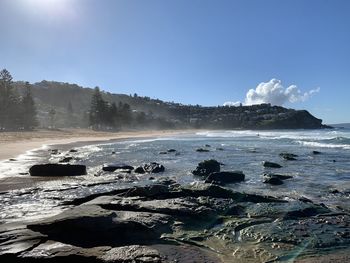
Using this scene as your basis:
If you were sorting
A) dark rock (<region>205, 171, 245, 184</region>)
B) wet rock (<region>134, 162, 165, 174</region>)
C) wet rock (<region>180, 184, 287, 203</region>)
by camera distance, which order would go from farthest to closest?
wet rock (<region>134, 162, 165, 174</region>), dark rock (<region>205, 171, 245, 184</region>), wet rock (<region>180, 184, 287, 203</region>)

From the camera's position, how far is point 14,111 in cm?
9781

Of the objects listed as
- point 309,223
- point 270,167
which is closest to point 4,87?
point 270,167

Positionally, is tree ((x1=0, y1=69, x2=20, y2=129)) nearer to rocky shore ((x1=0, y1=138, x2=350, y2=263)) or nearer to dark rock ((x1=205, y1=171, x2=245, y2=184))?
dark rock ((x1=205, y1=171, x2=245, y2=184))

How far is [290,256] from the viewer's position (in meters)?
9.02

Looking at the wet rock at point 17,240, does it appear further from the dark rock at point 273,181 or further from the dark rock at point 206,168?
the dark rock at point 206,168

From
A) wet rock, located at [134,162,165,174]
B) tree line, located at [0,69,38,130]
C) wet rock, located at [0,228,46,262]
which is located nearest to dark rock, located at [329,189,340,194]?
wet rock, located at [134,162,165,174]

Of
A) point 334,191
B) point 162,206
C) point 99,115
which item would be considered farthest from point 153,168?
point 99,115

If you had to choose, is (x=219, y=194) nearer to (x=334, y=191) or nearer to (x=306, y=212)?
(x=306, y=212)

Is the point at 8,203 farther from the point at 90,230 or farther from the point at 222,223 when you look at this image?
the point at 222,223

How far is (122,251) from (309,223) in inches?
234

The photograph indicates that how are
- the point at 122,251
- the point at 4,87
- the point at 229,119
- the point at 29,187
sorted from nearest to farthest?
the point at 122,251, the point at 29,187, the point at 4,87, the point at 229,119

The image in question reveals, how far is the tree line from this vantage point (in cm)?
9631

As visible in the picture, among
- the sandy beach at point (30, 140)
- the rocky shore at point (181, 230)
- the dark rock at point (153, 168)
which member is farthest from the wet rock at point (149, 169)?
the sandy beach at point (30, 140)

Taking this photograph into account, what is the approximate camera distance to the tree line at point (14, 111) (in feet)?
316
